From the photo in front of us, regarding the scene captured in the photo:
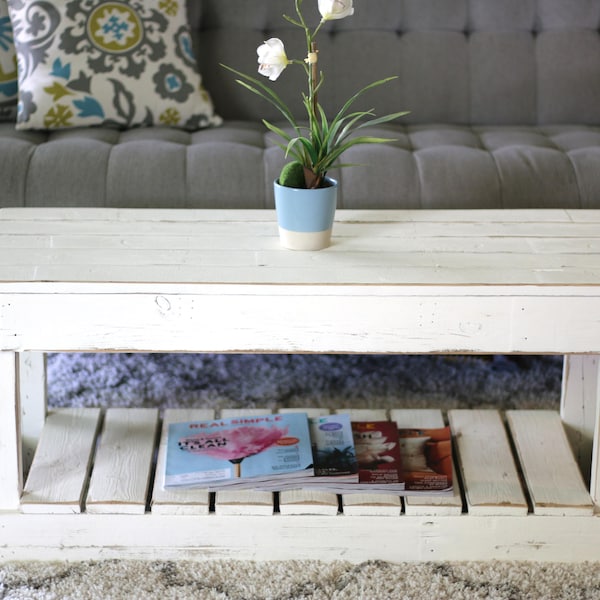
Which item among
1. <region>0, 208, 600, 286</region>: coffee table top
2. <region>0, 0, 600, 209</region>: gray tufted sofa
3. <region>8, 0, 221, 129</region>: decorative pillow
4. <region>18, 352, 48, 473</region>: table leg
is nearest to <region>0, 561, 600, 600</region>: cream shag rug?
<region>18, 352, 48, 473</region>: table leg

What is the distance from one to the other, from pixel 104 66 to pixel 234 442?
38.1 inches

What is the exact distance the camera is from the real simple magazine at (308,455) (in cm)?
124

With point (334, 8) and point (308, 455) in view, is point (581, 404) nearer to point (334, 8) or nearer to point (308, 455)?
point (308, 455)

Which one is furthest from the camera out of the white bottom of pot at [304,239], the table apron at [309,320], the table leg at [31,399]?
the table leg at [31,399]

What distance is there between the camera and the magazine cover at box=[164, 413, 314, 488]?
125 cm

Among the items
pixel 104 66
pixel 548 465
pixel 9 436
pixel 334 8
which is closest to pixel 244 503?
pixel 9 436

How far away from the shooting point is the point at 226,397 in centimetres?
170

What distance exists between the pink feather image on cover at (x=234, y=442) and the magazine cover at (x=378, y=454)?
12 cm

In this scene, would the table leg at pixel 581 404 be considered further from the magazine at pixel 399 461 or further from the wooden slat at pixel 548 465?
the magazine at pixel 399 461

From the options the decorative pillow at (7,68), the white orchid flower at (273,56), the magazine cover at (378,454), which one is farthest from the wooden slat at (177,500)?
the decorative pillow at (7,68)

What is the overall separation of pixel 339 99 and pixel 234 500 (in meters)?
1.15

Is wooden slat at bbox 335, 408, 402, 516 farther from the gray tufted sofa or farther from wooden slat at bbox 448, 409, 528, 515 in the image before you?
the gray tufted sofa

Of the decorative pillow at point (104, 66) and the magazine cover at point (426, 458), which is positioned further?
the decorative pillow at point (104, 66)

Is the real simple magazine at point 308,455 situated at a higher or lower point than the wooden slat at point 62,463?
higher
